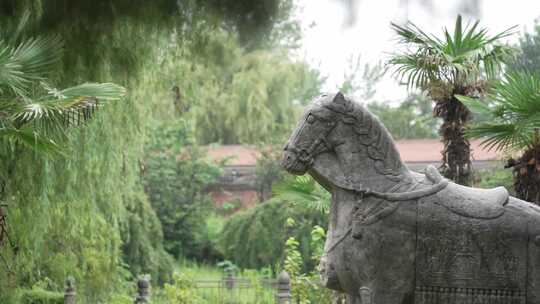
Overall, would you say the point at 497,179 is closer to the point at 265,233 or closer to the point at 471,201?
the point at 265,233

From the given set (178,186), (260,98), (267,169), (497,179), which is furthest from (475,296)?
(260,98)

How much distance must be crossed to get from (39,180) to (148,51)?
2074 mm

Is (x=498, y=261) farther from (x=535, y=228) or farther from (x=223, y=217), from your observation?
(x=223, y=217)

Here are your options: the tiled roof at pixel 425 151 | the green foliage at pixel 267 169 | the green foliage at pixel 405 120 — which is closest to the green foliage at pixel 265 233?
the green foliage at pixel 267 169

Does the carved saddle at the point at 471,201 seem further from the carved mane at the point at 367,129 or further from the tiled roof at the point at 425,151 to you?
the tiled roof at the point at 425,151

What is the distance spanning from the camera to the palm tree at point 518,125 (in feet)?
21.2

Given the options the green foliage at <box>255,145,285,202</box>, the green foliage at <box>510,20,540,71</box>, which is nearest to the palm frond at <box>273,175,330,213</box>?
the green foliage at <box>510,20,540,71</box>

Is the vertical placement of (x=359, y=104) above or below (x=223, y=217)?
above

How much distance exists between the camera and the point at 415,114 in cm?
3166

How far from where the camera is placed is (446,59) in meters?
7.26

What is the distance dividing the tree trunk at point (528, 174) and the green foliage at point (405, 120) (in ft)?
70.8

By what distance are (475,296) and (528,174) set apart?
264 cm

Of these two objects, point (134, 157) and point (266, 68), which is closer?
point (134, 157)

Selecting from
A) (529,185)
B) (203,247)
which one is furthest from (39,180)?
(203,247)
